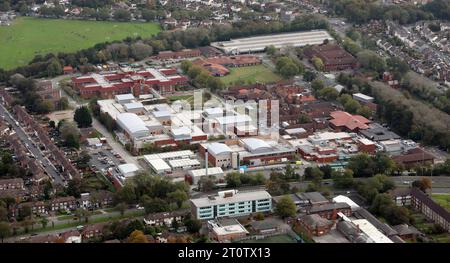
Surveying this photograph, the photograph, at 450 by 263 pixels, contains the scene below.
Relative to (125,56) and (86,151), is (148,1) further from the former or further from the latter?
Answer: (86,151)

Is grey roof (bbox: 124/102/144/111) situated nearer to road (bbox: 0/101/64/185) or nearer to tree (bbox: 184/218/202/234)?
road (bbox: 0/101/64/185)

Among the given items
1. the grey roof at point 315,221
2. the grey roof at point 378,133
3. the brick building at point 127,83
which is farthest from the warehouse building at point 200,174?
the brick building at point 127,83

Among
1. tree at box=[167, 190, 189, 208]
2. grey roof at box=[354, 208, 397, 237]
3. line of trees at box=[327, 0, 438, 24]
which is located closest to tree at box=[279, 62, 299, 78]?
line of trees at box=[327, 0, 438, 24]

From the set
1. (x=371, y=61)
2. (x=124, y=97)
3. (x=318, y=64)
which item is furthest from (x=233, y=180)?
(x=371, y=61)

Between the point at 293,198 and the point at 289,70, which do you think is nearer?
the point at 293,198

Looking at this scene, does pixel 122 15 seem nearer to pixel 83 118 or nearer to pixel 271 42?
pixel 271 42

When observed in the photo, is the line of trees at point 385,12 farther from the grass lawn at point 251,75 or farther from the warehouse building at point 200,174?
the warehouse building at point 200,174
